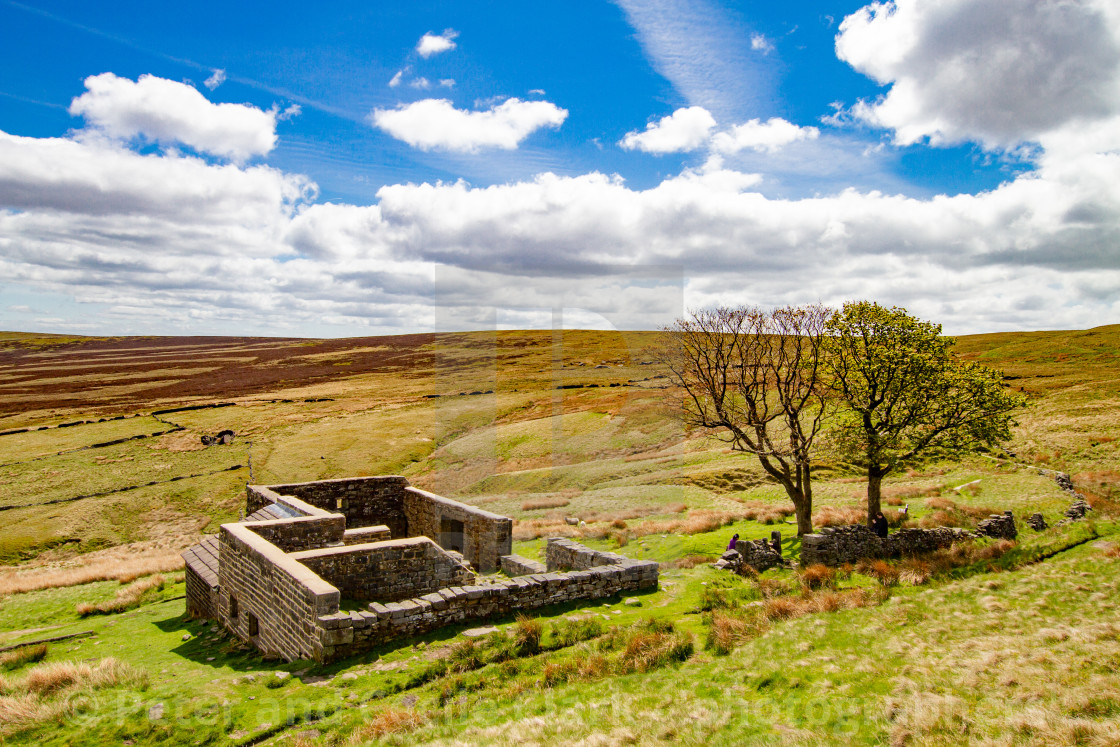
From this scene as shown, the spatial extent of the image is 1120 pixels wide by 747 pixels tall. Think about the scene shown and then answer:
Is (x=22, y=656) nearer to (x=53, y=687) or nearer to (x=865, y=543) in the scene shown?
(x=53, y=687)

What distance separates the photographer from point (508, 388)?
88.7 metres

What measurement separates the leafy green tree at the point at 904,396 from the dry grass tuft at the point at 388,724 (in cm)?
1745

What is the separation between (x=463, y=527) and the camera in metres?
19.2

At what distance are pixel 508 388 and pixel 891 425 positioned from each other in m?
69.9

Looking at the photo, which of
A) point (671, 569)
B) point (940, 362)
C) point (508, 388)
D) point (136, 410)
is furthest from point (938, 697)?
point (136, 410)

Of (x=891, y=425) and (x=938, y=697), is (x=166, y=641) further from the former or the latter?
(x=891, y=425)

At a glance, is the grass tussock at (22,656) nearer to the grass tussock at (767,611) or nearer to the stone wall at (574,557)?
the stone wall at (574,557)

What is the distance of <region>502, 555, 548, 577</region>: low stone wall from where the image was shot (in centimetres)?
1636

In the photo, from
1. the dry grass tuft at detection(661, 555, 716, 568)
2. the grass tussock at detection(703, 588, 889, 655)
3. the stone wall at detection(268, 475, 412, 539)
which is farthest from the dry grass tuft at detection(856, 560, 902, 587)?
the stone wall at detection(268, 475, 412, 539)

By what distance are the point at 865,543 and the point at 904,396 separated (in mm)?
6171

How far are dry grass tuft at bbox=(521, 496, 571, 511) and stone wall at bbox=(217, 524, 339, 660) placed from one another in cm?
2006

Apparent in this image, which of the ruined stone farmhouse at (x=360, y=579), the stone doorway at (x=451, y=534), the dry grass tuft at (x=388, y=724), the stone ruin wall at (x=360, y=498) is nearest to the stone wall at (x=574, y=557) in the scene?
the ruined stone farmhouse at (x=360, y=579)

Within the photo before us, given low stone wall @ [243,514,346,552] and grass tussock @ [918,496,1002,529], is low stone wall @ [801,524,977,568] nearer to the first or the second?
grass tussock @ [918,496,1002,529]

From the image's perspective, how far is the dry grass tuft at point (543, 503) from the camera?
33875 millimetres
